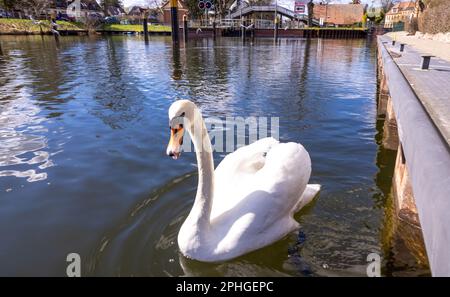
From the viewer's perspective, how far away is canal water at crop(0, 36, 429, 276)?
4652mm

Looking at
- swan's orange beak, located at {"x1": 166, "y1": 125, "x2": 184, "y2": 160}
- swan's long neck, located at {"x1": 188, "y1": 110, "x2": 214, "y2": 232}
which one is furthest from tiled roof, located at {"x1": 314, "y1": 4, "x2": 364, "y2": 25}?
swan's orange beak, located at {"x1": 166, "y1": 125, "x2": 184, "y2": 160}

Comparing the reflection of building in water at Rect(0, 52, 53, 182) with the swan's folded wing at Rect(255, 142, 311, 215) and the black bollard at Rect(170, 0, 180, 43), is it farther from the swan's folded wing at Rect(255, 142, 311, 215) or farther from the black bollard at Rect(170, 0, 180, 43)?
the black bollard at Rect(170, 0, 180, 43)

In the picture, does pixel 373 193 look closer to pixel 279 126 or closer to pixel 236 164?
pixel 236 164

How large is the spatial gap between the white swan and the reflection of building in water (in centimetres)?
395

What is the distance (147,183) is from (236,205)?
266 centimetres

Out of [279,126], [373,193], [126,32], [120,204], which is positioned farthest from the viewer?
[126,32]

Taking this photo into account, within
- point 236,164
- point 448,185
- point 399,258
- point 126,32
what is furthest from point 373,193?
point 126,32

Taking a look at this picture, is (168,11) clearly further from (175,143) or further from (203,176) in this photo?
(175,143)

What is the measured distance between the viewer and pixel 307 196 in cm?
583

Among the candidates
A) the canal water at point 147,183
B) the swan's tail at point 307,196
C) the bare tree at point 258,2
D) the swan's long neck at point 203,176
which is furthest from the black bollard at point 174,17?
the bare tree at point 258,2

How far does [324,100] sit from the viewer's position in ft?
44.1

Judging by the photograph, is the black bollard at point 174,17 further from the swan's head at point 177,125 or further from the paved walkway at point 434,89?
the swan's head at point 177,125

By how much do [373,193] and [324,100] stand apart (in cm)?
757
